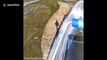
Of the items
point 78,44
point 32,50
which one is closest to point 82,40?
point 78,44
